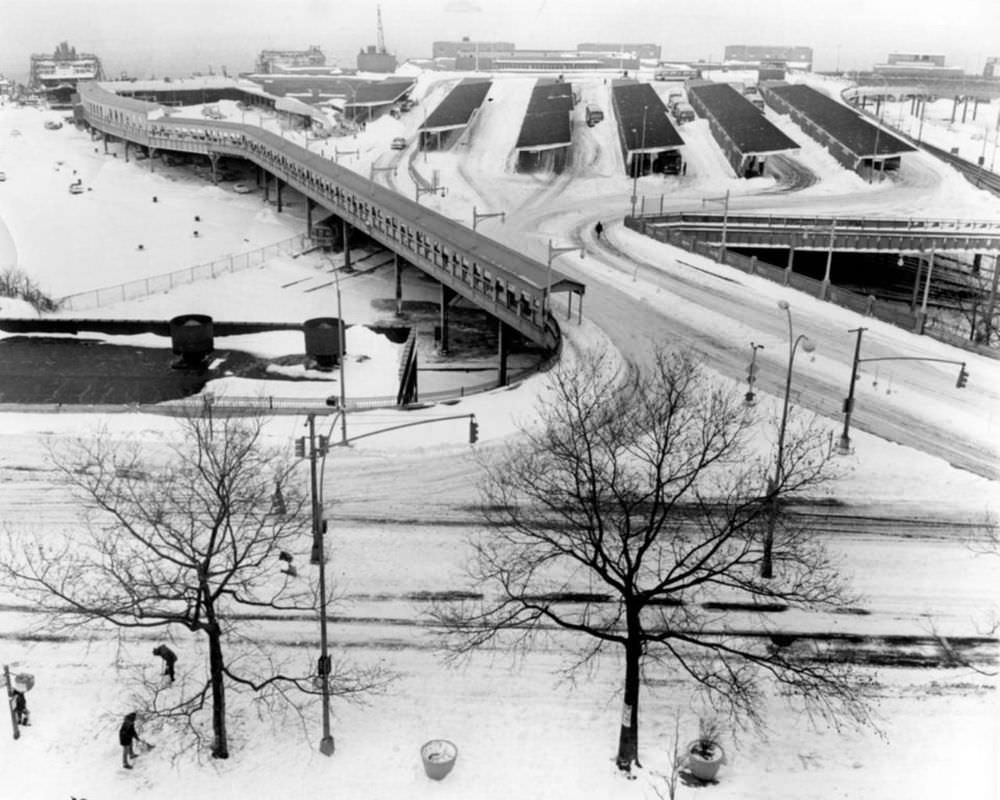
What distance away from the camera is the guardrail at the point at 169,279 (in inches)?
2313

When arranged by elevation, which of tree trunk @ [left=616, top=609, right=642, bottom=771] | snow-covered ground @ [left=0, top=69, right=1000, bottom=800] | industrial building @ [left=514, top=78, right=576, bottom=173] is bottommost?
snow-covered ground @ [left=0, top=69, right=1000, bottom=800]

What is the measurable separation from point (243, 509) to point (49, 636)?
598cm

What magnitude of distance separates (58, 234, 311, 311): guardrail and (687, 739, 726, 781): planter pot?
161 ft

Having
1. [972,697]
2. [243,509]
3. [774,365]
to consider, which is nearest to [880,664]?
[972,697]

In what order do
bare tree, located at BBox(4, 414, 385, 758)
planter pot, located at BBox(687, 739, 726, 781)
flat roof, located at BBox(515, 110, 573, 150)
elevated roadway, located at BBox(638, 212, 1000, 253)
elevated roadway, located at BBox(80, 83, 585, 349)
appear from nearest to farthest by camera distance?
planter pot, located at BBox(687, 739, 726, 781) < bare tree, located at BBox(4, 414, 385, 758) < elevated roadway, located at BBox(80, 83, 585, 349) < elevated roadway, located at BBox(638, 212, 1000, 253) < flat roof, located at BBox(515, 110, 573, 150)

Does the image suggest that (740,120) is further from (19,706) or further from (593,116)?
(19,706)

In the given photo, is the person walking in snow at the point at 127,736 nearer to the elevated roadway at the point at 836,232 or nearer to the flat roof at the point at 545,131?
the elevated roadway at the point at 836,232

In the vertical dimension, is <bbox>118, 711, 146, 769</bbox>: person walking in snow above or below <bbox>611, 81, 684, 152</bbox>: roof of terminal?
below

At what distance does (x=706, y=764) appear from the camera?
66.3 feet

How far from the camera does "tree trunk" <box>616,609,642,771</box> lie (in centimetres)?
2038

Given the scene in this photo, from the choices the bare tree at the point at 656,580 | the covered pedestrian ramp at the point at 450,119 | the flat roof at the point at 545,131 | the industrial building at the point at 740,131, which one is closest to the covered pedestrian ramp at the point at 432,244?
the bare tree at the point at 656,580

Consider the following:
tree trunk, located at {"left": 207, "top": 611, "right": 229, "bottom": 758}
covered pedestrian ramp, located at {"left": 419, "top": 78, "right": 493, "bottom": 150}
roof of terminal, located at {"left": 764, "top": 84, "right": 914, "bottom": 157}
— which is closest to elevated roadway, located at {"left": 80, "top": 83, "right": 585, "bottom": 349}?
covered pedestrian ramp, located at {"left": 419, "top": 78, "right": 493, "bottom": 150}

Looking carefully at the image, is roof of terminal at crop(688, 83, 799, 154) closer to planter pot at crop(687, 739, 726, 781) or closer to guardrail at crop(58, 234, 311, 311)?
guardrail at crop(58, 234, 311, 311)

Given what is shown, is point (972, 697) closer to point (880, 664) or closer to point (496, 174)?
point (880, 664)
